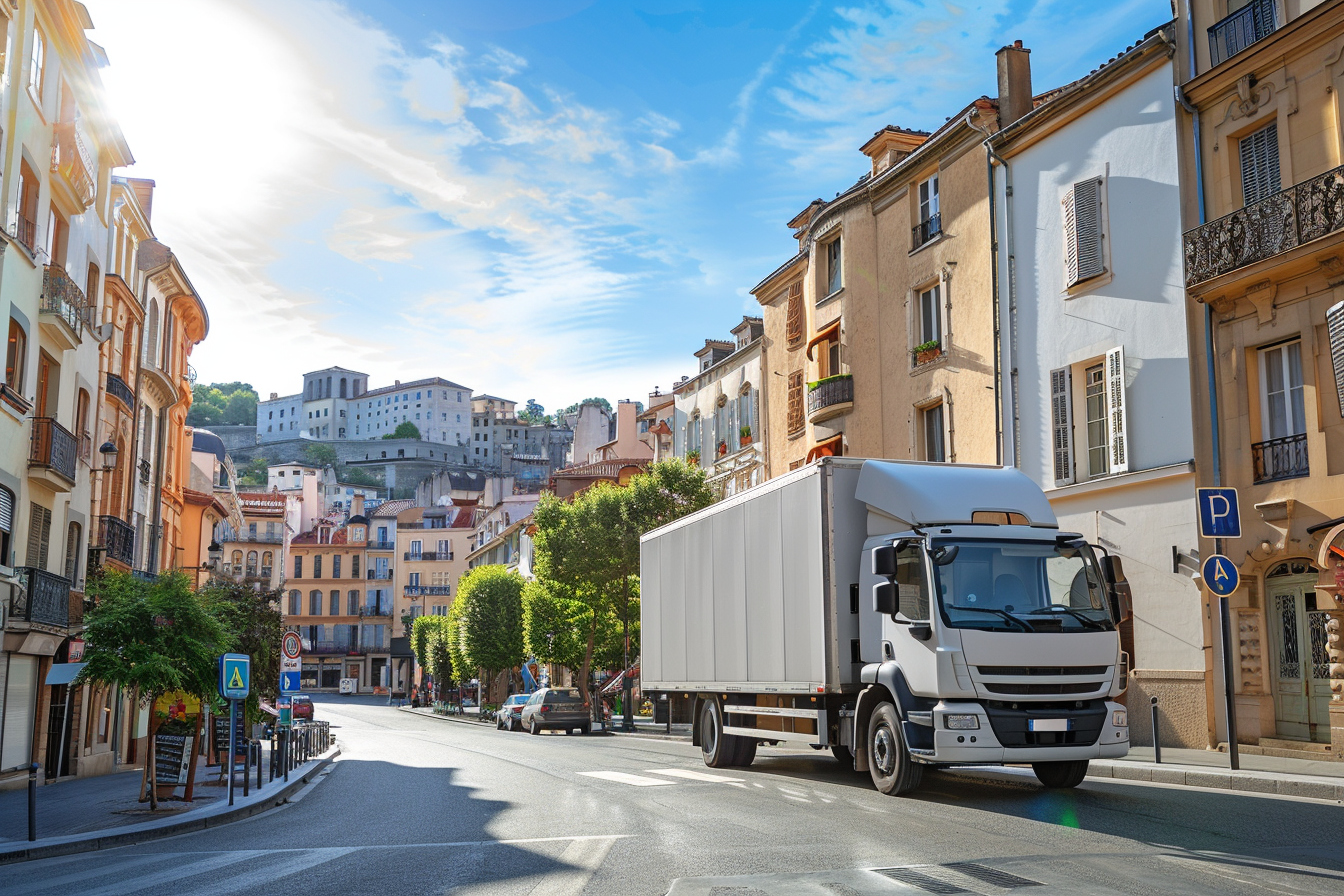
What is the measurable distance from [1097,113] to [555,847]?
18.7 metres

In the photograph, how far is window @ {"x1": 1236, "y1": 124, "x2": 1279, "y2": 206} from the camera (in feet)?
65.3

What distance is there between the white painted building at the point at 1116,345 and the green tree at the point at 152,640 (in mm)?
15017

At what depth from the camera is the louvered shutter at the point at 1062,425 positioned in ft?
79.0

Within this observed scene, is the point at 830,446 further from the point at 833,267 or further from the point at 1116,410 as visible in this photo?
the point at 1116,410

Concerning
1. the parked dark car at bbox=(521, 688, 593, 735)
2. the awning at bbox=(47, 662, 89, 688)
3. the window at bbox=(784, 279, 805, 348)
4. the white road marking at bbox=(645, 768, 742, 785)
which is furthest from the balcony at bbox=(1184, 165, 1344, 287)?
the parked dark car at bbox=(521, 688, 593, 735)

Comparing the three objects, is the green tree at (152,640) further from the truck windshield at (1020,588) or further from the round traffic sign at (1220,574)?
the round traffic sign at (1220,574)

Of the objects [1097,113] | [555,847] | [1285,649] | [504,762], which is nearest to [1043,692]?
[555,847]

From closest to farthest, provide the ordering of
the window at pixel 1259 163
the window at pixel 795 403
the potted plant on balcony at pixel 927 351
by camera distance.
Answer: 1. the window at pixel 1259 163
2. the potted plant on balcony at pixel 927 351
3. the window at pixel 795 403

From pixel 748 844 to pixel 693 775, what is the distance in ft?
24.9

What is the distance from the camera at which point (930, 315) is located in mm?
30031

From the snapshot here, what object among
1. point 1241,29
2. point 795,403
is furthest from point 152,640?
point 795,403

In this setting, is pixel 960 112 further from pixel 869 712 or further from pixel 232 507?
pixel 232 507

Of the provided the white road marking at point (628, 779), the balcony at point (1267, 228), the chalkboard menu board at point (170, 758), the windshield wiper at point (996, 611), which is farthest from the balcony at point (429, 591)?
the windshield wiper at point (996, 611)

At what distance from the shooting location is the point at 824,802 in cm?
1329
